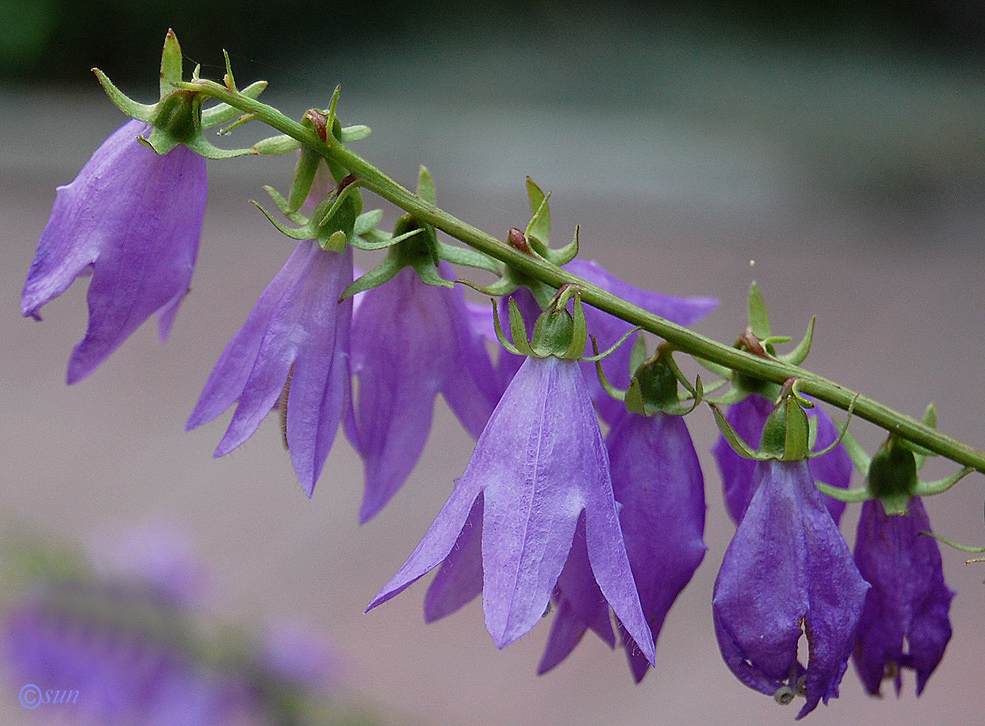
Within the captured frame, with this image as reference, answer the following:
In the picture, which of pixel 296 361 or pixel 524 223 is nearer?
pixel 296 361

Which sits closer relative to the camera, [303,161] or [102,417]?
[303,161]

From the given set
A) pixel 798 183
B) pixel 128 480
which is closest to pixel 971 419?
pixel 798 183

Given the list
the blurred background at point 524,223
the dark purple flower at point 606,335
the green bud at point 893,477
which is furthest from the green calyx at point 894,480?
the blurred background at point 524,223

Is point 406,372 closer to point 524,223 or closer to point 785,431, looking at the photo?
point 785,431

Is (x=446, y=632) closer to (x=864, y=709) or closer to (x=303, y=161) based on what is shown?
(x=864, y=709)

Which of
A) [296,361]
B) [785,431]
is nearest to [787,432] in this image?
[785,431]

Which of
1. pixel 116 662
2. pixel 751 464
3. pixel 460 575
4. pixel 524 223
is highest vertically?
pixel 524 223

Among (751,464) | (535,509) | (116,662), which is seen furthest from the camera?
(116,662)
